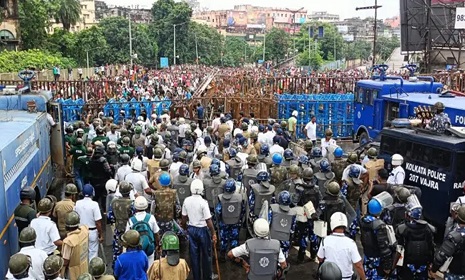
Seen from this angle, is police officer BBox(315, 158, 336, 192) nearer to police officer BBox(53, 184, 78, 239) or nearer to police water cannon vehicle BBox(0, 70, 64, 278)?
police officer BBox(53, 184, 78, 239)

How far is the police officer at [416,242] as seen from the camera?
20.3ft

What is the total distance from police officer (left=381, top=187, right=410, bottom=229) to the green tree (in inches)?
2531

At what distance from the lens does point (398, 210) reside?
23.8 feet

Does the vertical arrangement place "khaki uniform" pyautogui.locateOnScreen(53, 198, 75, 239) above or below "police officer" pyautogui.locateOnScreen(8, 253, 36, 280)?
below

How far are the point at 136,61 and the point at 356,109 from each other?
50041 millimetres

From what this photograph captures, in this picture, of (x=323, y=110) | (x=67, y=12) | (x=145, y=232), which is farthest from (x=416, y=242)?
(x=67, y=12)

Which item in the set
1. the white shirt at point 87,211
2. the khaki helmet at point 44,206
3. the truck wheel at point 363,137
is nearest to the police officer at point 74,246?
the khaki helmet at point 44,206

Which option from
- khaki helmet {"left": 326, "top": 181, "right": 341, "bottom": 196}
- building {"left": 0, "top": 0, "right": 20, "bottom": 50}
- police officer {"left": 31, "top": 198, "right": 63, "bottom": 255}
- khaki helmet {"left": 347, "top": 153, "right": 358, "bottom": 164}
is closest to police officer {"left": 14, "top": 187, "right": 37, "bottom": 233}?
police officer {"left": 31, "top": 198, "right": 63, "bottom": 255}

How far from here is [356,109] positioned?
17.2 metres

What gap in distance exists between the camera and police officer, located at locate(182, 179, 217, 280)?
710 cm

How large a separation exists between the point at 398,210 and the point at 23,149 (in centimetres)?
605

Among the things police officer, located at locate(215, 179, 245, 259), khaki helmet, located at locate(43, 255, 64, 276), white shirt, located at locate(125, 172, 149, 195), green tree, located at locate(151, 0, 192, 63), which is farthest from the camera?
green tree, located at locate(151, 0, 192, 63)

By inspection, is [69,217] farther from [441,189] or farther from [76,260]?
[441,189]

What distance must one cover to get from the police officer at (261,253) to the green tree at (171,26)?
2581 inches
